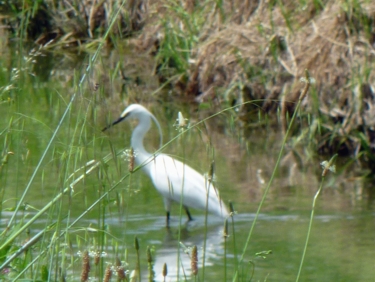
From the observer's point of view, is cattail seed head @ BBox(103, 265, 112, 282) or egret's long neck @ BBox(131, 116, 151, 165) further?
egret's long neck @ BBox(131, 116, 151, 165)

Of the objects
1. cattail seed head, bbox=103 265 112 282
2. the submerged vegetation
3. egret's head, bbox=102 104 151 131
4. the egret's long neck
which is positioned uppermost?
the submerged vegetation

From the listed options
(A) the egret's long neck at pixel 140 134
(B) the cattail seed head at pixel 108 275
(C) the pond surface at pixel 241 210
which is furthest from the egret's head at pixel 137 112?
(B) the cattail seed head at pixel 108 275

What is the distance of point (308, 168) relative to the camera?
673 cm

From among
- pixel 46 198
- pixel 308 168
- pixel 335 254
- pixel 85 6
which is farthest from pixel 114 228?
pixel 85 6

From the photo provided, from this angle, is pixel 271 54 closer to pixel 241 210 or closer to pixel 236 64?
pixel 236 64

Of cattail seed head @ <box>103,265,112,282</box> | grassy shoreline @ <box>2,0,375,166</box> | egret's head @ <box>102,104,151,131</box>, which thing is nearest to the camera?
cattail seed head @ <box>103,265,112,282</box>

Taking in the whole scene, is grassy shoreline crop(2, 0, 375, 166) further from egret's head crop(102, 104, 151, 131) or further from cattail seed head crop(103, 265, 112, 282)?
cattail seed head crop(103, 265, 112, 282)

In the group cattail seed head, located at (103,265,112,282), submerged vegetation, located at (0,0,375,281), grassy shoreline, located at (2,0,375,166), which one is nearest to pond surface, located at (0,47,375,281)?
submerged vegetation, located at (0,0,375,281)

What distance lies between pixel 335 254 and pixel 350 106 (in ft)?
7.99

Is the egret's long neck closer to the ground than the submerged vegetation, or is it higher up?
closer to the ground

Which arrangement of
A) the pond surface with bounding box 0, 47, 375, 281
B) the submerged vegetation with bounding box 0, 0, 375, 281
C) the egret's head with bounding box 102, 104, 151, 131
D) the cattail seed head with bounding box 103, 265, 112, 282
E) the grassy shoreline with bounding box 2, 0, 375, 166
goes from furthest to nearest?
the grassy shoreline with bounding box 2, 0, 375, 166, the submerged vegetation with bounding box 0, 0, 375, 281, the egret's head with bounding box 102, 104, 151, 131, the pond surface with bounding box 0, 47, 375, 281, the cattail seed head with bounding box 103, 265, 112, 282

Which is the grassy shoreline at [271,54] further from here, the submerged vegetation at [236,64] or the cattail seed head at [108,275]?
the cattail seed head at [108,275]

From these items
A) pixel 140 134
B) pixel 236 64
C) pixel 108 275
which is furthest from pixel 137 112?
pixel 108 275

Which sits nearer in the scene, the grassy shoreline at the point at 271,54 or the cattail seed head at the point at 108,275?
the cattail seed head at the point at 108,275
